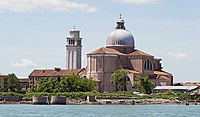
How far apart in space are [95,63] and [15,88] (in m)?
15.6

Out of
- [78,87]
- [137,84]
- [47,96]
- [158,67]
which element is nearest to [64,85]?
[78,87]

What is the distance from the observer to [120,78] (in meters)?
140

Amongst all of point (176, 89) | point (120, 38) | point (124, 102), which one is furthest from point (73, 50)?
point (124, 102)

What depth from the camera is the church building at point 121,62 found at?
146 metres

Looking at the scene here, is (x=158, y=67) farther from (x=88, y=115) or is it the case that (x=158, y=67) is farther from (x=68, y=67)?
(x=88, y=115)

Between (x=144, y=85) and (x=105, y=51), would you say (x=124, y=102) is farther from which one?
(x=105, y=51)

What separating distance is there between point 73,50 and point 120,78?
38458 mm

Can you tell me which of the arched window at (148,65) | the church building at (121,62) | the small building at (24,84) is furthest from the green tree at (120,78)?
the small building at (24,84)

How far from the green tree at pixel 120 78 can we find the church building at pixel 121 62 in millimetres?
1883

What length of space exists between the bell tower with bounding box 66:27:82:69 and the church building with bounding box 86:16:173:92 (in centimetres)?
2034

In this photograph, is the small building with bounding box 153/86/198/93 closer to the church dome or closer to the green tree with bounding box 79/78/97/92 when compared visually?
the church dome

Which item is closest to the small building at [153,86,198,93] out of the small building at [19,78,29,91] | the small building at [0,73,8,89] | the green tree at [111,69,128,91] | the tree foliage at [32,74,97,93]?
the green tree at [111,69,128,91]

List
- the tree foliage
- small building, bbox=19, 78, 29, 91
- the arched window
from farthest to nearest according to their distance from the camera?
small building, bbox=19, 78, 29, 91, the arched window, the tree foliage

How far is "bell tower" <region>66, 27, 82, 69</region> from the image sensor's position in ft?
582
